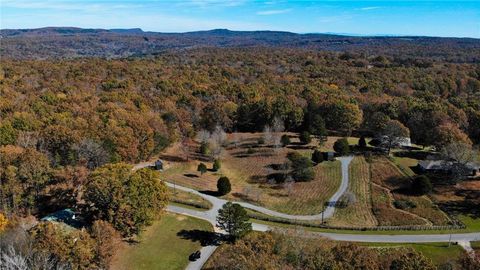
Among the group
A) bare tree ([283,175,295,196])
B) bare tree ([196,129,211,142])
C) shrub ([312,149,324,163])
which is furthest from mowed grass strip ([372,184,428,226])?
bare tree ([196,129,211,142])

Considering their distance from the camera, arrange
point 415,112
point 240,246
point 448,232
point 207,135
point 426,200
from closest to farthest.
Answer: point 240,246 < point 448,232 < point 426,200 < point 207,135 < point 415,112

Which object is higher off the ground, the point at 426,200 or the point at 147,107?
the point at 147,107

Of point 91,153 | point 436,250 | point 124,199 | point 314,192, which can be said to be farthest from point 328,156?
point 124,199

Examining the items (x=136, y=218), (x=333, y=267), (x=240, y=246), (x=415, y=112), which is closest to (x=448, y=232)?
(x=333, y=267)

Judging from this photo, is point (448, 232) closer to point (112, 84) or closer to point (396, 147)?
point (396, 147)

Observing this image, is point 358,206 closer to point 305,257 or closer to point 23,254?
point 305,257

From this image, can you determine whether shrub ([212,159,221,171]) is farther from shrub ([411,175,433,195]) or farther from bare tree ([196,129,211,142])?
shrub ([411,175,433,195])
